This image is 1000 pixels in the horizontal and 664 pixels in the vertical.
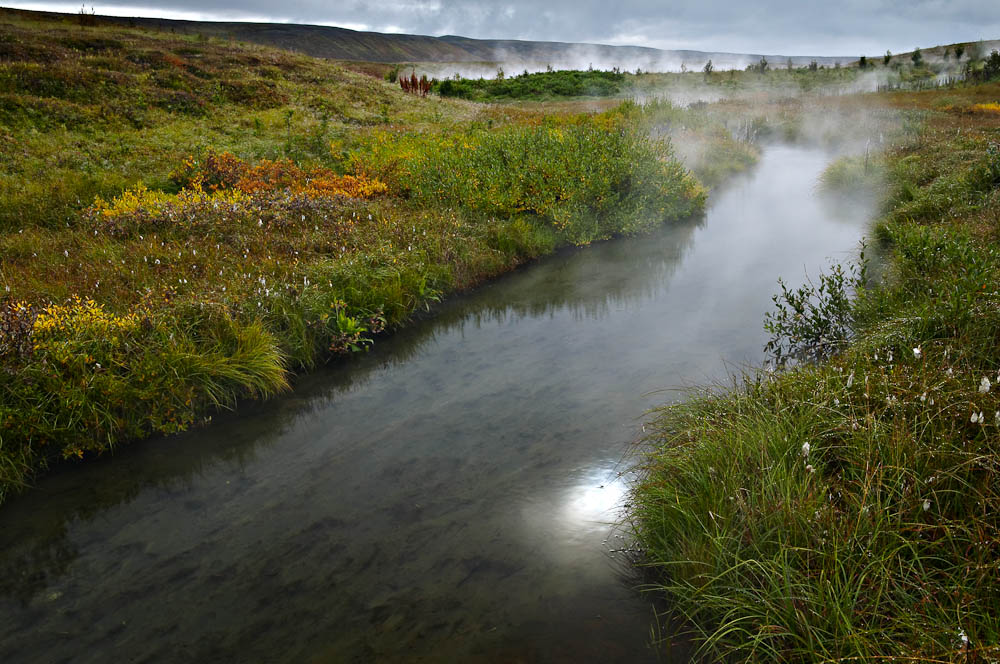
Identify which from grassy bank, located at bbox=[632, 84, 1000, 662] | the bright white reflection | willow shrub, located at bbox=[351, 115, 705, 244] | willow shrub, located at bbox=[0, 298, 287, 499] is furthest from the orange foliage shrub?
grassy bank, located at bbox=[632, 84, 1000, 662]

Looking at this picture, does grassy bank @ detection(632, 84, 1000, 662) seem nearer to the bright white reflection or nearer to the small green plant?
the bright white reflection

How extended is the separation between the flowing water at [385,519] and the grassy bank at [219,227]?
616mm

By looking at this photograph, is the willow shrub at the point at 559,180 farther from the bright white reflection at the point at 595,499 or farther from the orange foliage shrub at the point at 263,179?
the bright white reflection at the point at 595,499

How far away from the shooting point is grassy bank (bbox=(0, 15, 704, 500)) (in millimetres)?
6195

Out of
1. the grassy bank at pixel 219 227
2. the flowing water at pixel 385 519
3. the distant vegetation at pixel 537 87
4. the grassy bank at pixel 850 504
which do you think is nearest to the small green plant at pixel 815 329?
the flowing water at pixel 385 519

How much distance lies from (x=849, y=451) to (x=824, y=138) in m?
28.9

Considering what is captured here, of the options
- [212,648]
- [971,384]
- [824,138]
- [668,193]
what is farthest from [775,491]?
[824,138]

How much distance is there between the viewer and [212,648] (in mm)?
3867

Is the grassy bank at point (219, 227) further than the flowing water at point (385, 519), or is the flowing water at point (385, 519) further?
the grassy bank at point (219, 227)

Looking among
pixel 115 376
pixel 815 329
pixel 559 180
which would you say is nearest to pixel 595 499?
pixel 815 329

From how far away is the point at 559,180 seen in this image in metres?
14.2

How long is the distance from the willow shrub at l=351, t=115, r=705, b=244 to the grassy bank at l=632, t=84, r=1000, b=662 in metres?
9.02

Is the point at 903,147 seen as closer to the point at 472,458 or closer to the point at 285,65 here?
the point at 472,458

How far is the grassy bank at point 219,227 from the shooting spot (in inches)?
244
